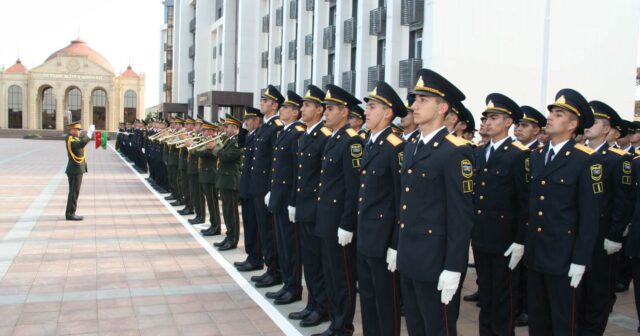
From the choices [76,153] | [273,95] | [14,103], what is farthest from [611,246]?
[14,103]

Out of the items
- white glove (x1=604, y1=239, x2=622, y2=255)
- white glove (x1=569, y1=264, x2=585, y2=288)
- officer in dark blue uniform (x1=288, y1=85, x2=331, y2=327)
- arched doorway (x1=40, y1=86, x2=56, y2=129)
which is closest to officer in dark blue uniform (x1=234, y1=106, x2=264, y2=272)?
officer in dark blue uniform (x1=288, y1=85, x2=331, y2=327)

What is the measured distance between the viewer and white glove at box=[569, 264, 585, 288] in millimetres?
3912

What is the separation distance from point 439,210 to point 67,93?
87.8m

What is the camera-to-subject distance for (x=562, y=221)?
407 cm

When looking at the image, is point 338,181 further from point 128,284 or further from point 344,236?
point 128,284

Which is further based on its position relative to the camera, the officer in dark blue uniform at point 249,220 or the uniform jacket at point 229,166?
the uniform jacket at point 229,166

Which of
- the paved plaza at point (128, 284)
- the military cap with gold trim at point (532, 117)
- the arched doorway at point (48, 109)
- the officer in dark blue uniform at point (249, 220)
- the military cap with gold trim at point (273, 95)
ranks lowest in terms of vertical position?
the paved plaza at point (128, 284)

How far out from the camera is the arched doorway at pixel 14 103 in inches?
3191

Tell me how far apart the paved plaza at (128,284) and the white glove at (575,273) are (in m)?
1.56

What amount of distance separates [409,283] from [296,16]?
89.6ft

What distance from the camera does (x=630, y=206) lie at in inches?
218

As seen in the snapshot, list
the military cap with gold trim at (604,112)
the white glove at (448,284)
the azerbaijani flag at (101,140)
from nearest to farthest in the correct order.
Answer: the white glove at (448,284) → the military cap with gold trim at (604,112) → the azerbaijani flag at (101,140)

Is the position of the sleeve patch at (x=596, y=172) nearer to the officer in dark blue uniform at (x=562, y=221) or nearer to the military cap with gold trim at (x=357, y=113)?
the officer in dark blue uniform at (x=562, y=221)

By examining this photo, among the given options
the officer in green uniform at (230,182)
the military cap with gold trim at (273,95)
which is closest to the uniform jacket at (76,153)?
the officer in green uniform at (230,182)
